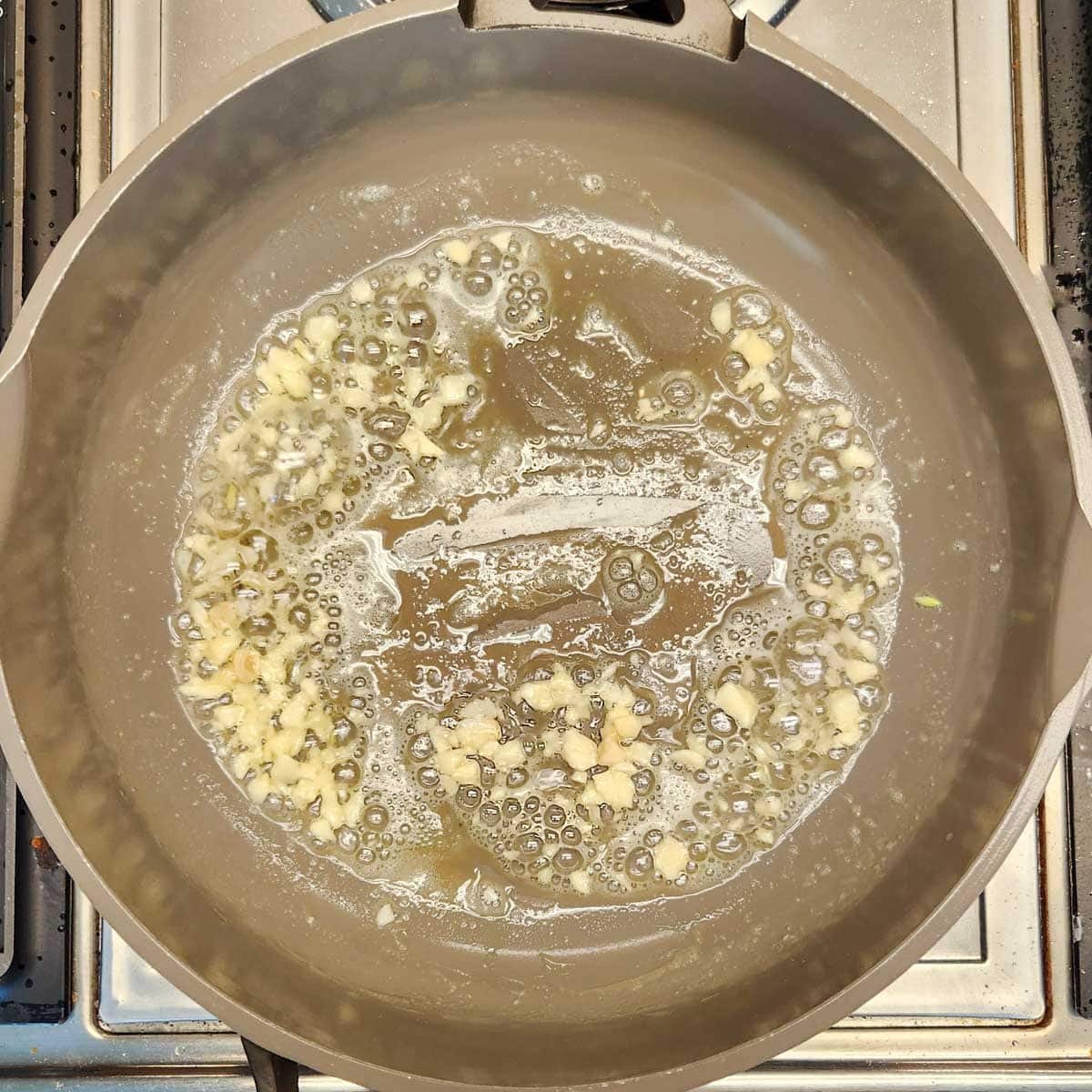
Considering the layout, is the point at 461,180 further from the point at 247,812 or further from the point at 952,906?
the point at 952,906

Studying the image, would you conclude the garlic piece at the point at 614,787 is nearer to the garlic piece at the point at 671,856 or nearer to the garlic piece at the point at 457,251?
the garlic piece at the point at 671,856

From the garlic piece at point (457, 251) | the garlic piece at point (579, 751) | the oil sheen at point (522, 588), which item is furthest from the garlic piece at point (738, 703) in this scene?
the garlic piece at point (457, 251)

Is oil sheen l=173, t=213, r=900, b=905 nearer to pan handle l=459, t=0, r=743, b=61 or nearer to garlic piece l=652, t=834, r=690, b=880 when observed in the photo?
garlic piece l=652, t=834, r=690, b=880

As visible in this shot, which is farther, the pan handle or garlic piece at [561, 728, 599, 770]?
garlic piece at [561, 728, 599, 770]

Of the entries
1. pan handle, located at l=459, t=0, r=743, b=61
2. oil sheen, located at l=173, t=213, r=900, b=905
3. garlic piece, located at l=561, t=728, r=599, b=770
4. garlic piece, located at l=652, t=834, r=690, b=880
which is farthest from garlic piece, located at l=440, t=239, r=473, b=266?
garlic piece, located at l=652, t=834, r=690, b=880

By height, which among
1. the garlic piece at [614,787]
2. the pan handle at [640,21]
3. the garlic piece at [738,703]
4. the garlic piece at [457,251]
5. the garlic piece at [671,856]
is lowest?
the garlic piece at [671,856]

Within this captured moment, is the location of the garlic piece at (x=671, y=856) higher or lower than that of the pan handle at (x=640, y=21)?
lower

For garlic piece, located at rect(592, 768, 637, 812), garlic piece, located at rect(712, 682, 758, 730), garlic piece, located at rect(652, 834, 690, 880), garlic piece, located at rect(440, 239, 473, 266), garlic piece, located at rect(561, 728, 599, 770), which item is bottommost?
garlic piece, located at rect(652, 834, 690, 880)

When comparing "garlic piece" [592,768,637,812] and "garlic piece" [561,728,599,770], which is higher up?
"garlic piece" [561,728,599,770]
